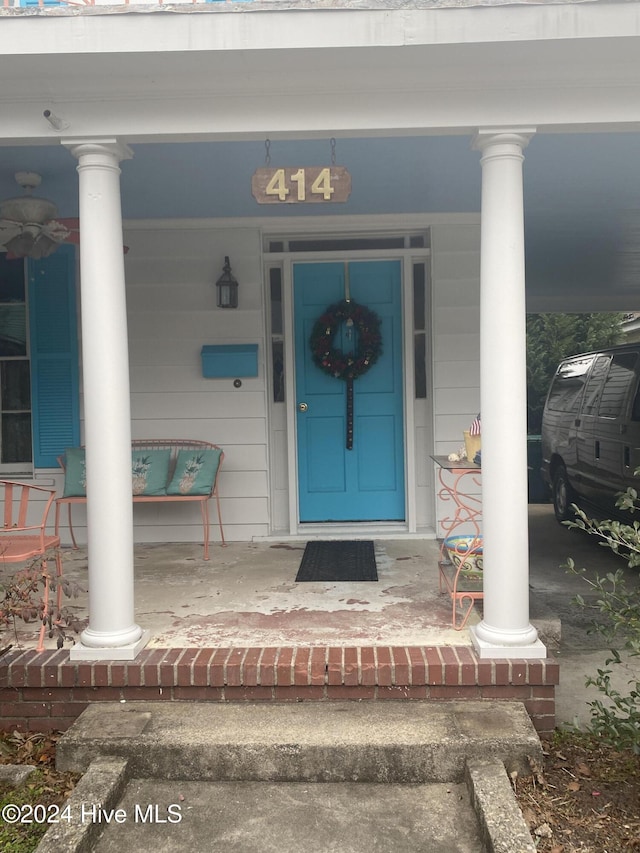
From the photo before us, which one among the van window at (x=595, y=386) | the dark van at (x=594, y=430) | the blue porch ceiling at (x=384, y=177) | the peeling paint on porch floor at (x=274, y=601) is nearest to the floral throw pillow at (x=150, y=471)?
the peeling paint on porch floor at (x=274, y=601)

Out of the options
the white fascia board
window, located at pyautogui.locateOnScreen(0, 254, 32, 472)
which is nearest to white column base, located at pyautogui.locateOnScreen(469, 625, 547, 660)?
the white fascia board

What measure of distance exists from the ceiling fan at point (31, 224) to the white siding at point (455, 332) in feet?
8.06

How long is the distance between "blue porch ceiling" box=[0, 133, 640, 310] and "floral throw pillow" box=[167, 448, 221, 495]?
1.65 m

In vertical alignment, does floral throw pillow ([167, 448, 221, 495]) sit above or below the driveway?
above

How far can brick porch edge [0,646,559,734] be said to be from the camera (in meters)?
2.84

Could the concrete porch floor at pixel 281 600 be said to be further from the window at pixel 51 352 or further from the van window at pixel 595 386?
the van window at pixel 595 386

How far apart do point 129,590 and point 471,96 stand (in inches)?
96.9

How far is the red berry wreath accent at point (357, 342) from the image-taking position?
16.8 ft

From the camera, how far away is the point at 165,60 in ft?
9.03

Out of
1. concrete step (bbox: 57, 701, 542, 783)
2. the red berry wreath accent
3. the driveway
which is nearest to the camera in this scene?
concrete step (bbox: 57, 701, 542, 783)

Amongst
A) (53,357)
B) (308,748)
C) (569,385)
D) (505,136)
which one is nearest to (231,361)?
(53,357)

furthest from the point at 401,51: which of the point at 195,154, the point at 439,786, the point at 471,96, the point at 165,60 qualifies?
the point at 439,786

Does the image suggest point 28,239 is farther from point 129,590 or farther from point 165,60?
point 129,590

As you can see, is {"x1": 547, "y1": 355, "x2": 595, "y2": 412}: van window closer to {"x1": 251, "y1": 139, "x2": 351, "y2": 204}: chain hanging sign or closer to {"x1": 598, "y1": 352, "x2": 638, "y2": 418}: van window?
{"x1": 598, "y1": 352, "x2": 638, "y2": 418}: van window
